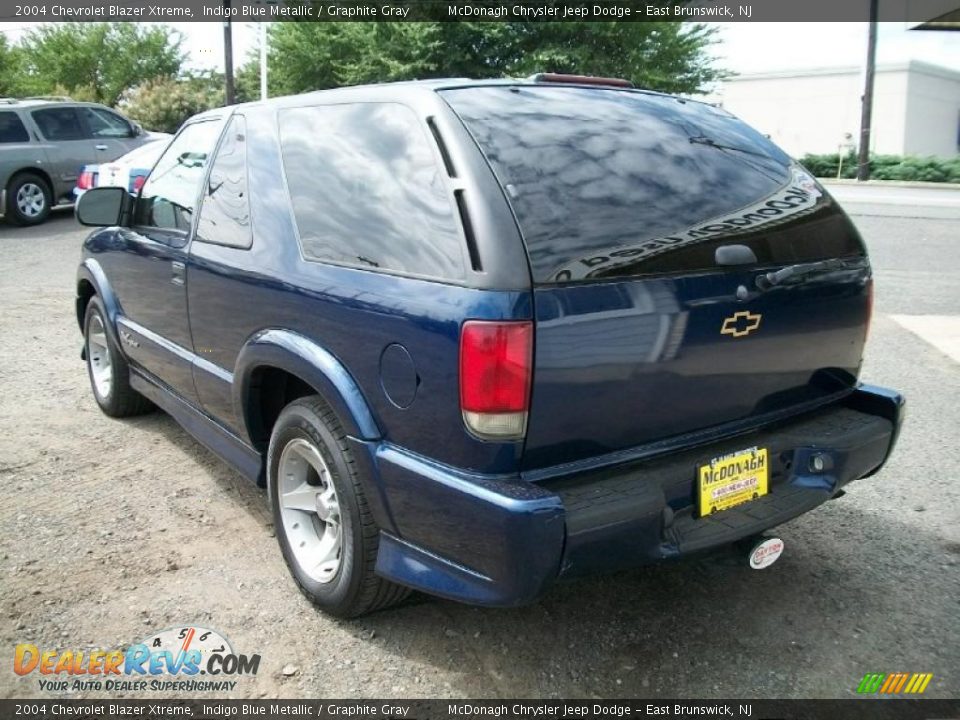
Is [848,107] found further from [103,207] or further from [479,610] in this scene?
[479,610]

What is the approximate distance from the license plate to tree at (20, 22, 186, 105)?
3819 cm

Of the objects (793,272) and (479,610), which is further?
(479,610)

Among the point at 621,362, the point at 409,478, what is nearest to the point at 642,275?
the point at 621,362

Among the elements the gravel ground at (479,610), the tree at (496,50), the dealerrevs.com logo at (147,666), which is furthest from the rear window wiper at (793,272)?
the tree at (496,50)

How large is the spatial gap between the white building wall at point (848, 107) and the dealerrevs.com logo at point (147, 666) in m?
45.6

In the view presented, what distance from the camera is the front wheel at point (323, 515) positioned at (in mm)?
2691

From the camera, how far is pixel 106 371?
17.1 ft

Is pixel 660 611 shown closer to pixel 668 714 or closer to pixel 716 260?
pixel 668 714

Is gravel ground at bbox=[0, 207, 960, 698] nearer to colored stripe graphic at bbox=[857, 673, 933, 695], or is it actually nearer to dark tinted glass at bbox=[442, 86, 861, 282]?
colored stripe graphic at bbox=[857, 673, 933, 695]

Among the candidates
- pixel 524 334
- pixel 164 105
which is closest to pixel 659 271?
pixel 524 334

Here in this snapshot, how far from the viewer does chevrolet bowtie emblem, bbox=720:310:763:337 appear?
8.59ft

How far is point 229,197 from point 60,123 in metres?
12.4

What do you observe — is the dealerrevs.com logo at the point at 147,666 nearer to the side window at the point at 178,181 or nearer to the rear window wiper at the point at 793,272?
the side window at the point at 178,181

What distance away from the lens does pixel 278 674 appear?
270 cm
